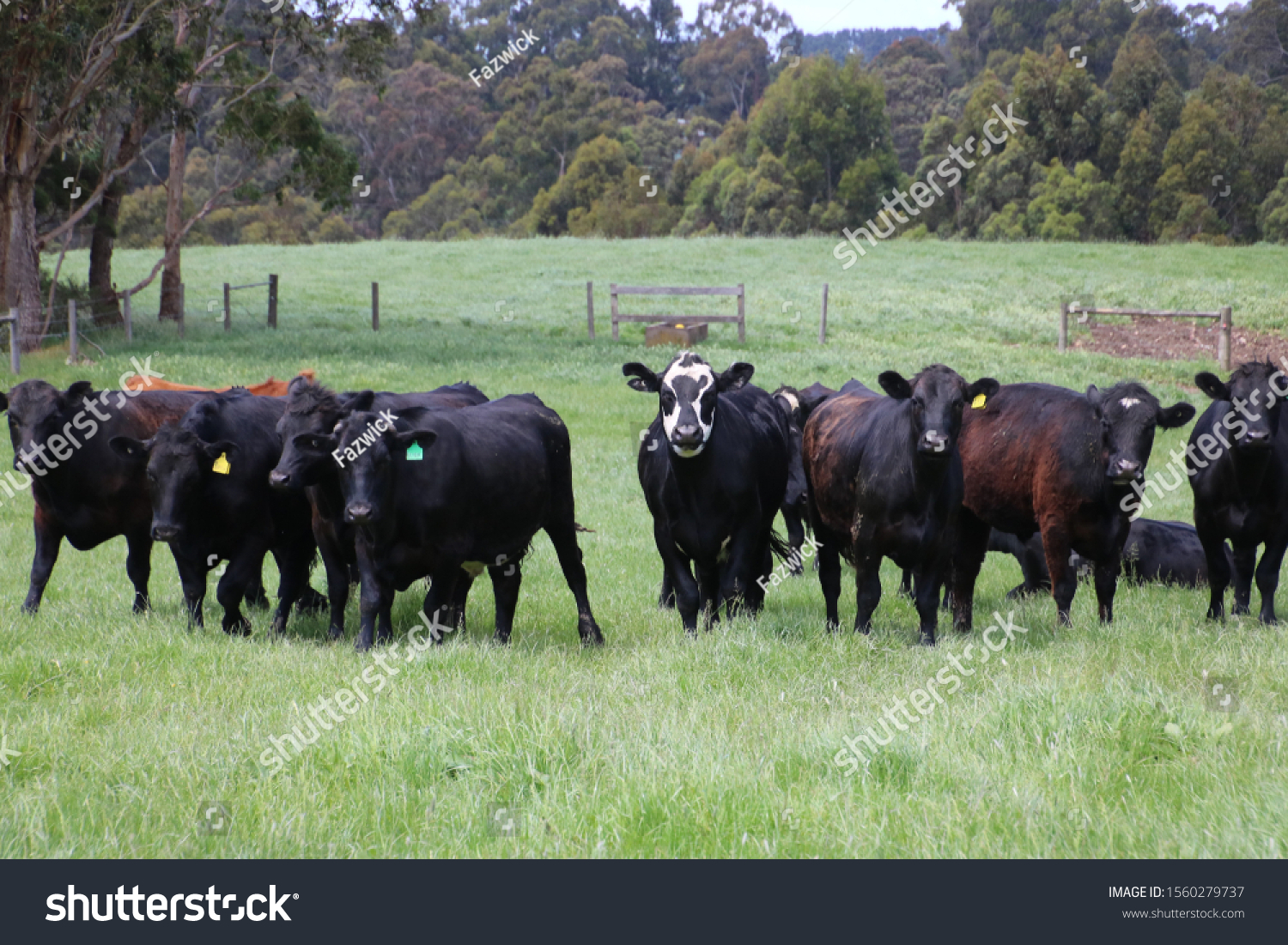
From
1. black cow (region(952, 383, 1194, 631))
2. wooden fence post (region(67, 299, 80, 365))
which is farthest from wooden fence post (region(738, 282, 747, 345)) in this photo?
black cow (region(952, 383, 1194, 631))

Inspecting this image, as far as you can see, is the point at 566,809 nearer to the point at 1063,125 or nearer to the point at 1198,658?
the point at 1198,658

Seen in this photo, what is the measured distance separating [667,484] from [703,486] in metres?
0.25

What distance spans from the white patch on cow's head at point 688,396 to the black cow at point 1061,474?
2.00 metres

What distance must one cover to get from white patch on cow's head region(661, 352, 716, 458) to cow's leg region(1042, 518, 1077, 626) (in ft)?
8.36

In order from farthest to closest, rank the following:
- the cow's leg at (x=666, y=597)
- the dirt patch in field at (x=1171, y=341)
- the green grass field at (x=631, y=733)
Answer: the dirt patch in field at (x=1171, y=341), the cow's leg at (x=666, y=597), the green grass field at (x=631, y=733)

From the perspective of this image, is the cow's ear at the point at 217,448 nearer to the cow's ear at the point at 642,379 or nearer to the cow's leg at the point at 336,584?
the cow's leg at the point at 336,584

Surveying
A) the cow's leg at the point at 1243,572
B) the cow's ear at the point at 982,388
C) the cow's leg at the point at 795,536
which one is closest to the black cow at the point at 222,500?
the cow's leg at the point at 795,536

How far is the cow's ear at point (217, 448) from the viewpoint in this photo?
811cm

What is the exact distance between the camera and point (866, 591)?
25.8ft

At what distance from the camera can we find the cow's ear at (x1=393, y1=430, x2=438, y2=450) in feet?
25.0

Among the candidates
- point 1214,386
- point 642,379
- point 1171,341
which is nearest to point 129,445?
point 642,379

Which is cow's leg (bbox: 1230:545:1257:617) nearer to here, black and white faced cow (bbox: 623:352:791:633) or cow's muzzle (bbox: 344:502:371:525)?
black and white faced cow (bbox: 623:352:791:633)

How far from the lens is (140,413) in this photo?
930 cm
